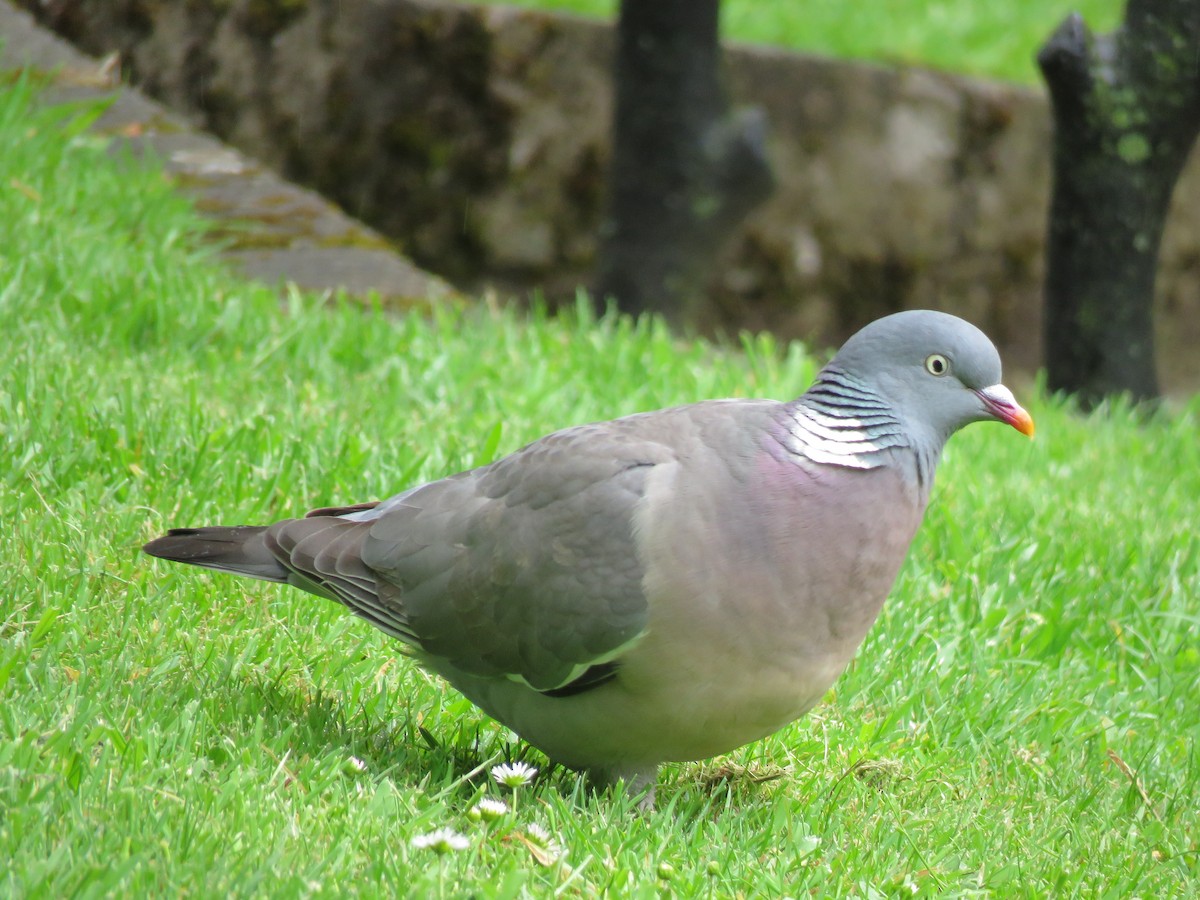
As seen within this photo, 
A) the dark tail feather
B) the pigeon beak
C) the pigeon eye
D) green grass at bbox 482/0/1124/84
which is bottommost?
the dark tail feather

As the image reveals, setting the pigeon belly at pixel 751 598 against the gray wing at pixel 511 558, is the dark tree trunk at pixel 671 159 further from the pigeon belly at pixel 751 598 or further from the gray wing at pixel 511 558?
the pigeon belly at pixel 751 598

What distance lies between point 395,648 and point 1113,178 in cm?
459

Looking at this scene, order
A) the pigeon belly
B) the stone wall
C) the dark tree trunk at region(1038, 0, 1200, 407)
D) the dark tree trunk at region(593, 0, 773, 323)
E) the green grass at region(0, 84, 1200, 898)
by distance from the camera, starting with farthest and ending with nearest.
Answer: the stone wall < the dark tree trunk at region(593, 0, 773, 323) < the dark tree trunk at region(1038, 0, 1200, 407) < the pigeon belly < the green grass at region(0, 84, 1200, 898)

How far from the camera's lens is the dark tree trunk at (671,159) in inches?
265

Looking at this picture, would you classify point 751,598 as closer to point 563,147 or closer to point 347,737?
point 347,737

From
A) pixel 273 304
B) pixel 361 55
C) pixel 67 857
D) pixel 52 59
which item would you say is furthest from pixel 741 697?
pixel 361 55

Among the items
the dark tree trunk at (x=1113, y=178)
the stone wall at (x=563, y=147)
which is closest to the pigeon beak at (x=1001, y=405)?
the dark tree trunk at (x=1113, y=178)

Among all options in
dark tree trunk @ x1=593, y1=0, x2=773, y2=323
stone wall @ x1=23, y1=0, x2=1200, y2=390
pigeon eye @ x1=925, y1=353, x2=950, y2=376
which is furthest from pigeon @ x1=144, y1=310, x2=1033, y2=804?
stone wall @ x1=23, y1=0, x2=1200, y2=390

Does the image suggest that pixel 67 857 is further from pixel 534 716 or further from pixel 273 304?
pixel 273 304

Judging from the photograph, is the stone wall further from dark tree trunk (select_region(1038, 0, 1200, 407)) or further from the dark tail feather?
the dark tail feather

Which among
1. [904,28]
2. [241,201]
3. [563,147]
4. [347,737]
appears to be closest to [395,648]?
[347,737]

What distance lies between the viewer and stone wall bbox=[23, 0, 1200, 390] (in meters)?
7.96

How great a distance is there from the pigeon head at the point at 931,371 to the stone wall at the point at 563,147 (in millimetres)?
5232

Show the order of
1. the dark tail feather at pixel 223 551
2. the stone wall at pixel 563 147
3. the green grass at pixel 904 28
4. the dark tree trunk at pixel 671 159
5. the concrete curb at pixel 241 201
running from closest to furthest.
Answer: the dark tail feather at pixel 223 551, the concrete curb at pixel 241 201, the dark tree trunk at pixel 671 159, the stone wall at pixel 563 147, the green grass at pixel 904 28
